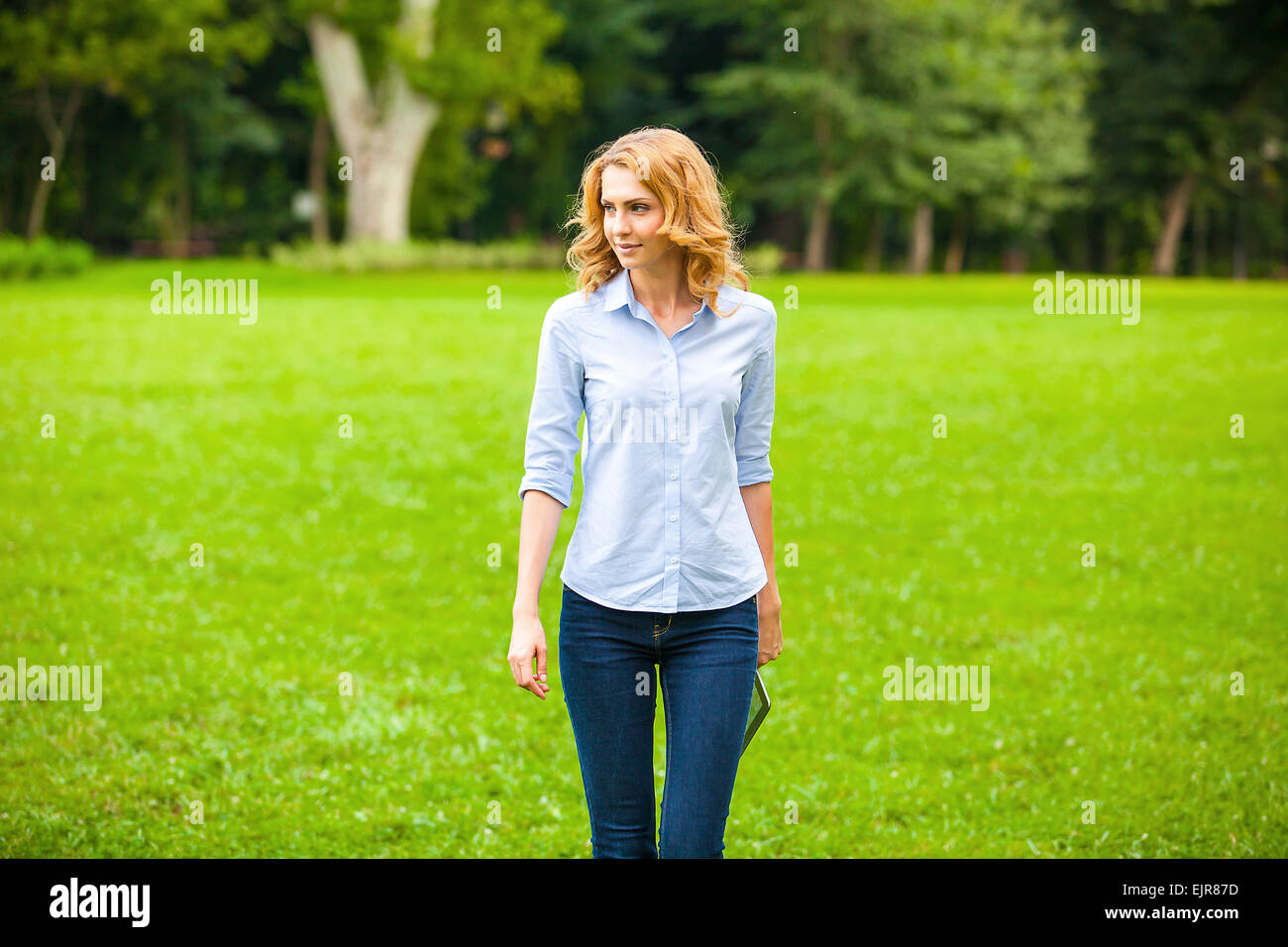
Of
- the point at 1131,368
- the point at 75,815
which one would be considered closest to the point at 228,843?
the point at 75,815

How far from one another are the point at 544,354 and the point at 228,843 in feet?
11.5

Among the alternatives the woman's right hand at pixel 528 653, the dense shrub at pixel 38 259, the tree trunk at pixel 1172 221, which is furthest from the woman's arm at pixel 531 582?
the tree trunk at pixel 1172 221

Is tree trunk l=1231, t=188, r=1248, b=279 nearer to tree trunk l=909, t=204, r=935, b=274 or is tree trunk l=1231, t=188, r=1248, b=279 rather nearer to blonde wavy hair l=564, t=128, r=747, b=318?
tree trunk l=909, t=204, r=935, b=274

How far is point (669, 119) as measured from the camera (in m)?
52.4

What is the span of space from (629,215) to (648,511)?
2.63 ft

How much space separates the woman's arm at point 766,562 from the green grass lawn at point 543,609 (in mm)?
2349

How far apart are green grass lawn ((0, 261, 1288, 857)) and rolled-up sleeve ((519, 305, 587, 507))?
294cm

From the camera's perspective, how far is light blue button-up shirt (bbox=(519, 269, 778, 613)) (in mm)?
3545

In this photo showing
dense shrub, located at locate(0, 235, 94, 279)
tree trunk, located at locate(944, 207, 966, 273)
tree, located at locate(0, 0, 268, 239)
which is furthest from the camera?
tree trunk, located at locate(944, 207, 966, 273)

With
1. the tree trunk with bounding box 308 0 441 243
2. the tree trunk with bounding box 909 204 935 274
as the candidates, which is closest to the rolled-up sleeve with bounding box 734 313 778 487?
the tree trunk with bounding box 308 0 441 243

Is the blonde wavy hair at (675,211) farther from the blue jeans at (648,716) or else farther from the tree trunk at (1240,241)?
the tree trunk at (1240,241)

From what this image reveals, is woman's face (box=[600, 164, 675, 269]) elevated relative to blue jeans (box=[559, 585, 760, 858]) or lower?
elevated

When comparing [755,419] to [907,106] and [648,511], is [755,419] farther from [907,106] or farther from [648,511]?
[907,106]

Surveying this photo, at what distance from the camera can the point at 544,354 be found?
3.60 metres
